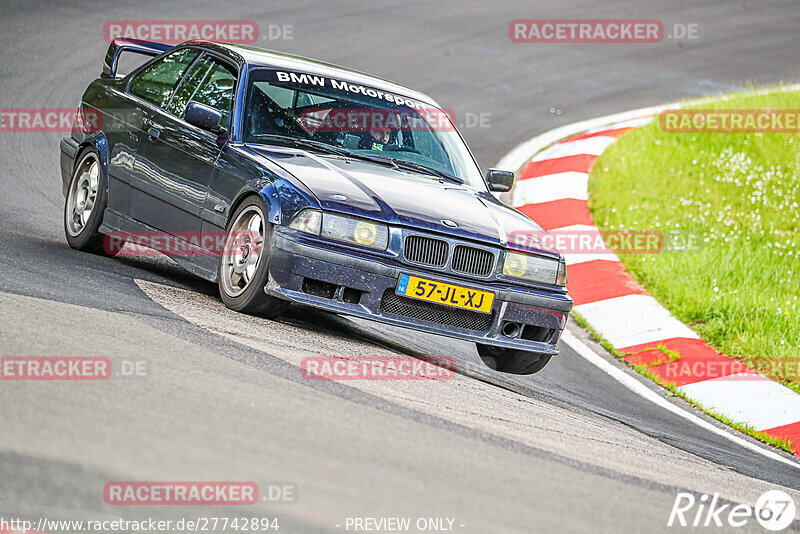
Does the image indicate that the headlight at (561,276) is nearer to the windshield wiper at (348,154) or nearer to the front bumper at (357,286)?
the front bumper at (357,286)

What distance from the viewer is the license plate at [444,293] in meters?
6.14

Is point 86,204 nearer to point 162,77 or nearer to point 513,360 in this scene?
point 162,77

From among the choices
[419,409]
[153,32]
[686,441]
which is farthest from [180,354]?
[153,32]

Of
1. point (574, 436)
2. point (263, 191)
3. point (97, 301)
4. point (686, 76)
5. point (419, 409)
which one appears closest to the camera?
point (419, 409)

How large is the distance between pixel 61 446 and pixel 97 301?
2.42 meters

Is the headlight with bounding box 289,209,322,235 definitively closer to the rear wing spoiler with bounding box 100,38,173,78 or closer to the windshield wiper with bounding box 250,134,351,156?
the windshield wiper with bounding box 250,134,351,156

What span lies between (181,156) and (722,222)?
5.63 metres

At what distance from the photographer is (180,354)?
16.0 feet

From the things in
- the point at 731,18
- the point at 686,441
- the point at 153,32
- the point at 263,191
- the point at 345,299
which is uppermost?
the point at 731,18

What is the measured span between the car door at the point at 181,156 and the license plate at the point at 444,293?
1354mm

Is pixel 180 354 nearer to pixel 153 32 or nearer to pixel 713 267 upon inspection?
pixel 713 267

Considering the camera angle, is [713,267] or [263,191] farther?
[713,267]

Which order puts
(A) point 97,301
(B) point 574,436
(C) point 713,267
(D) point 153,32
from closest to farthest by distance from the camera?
(B) point 574,436 < (A) point 97,301 < (C) point 713,267 < (D) point 153,32

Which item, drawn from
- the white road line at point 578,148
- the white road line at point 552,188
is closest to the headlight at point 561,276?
the white road line at point 552,188
